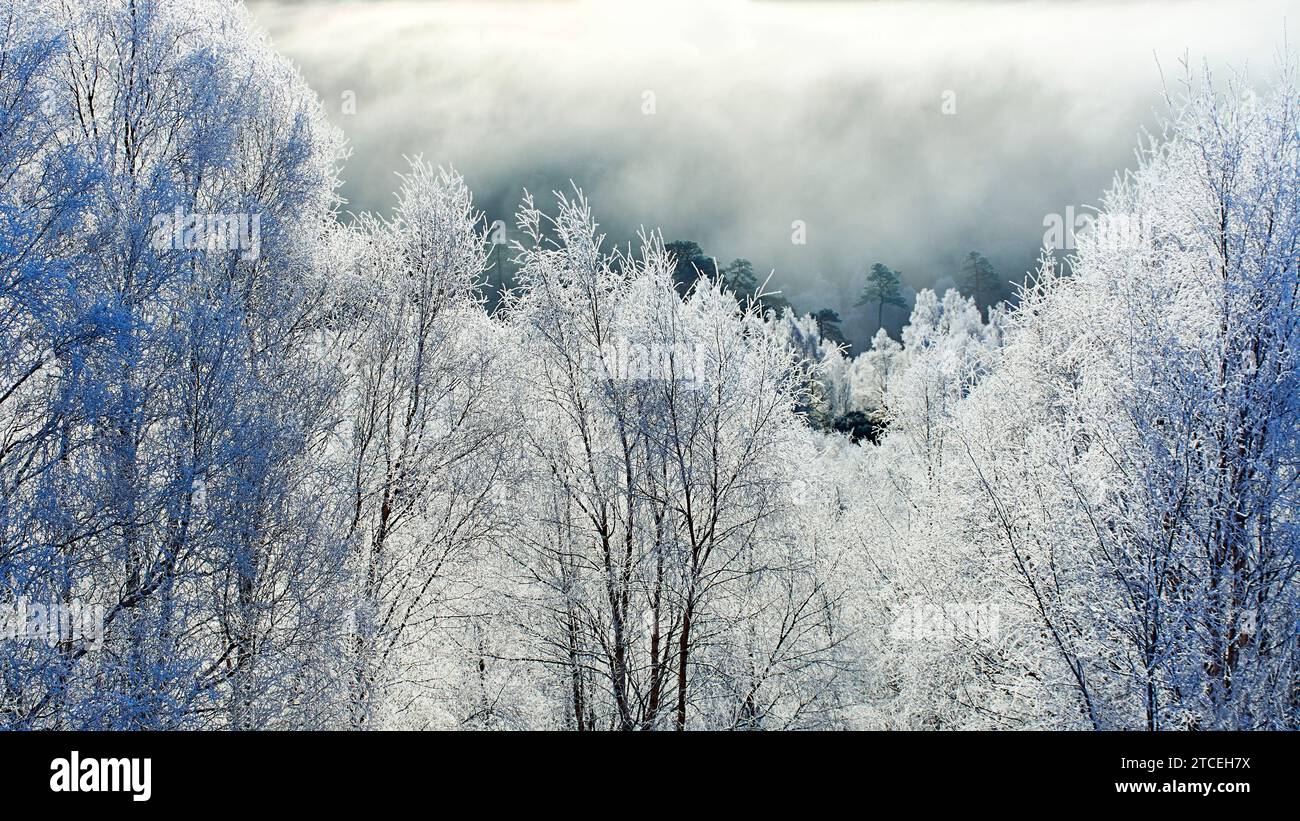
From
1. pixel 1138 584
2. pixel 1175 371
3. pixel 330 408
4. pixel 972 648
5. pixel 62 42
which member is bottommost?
pixel 972 648

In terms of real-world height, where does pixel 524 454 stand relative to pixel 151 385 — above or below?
below

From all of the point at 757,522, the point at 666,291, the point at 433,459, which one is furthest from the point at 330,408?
the point at 757,522

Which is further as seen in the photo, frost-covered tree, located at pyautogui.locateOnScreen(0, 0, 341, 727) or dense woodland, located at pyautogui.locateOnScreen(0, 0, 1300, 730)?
frost-covered tree, located at pyautogui.locateOnScreen(0, 0, 341, 727)

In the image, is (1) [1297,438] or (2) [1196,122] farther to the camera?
(2) [1196,122]

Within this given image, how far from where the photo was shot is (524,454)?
12.6m

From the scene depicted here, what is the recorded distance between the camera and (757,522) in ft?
40.0

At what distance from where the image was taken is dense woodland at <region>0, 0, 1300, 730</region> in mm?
7918

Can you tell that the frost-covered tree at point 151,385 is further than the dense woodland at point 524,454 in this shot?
Yes

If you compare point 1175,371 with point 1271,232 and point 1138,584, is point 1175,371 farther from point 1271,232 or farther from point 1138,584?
point 1138,584

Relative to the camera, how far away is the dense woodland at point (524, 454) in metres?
7.92

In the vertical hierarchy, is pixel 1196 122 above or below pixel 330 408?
above

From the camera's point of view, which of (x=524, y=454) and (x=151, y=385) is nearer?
(x=151, y=385)

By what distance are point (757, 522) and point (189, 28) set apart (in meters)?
12.5

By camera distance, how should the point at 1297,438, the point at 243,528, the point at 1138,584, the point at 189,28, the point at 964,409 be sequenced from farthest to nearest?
the point at 964,409, the point at 189,28, the point at 243,528, the point at 1138,584, the point at 1297,438
